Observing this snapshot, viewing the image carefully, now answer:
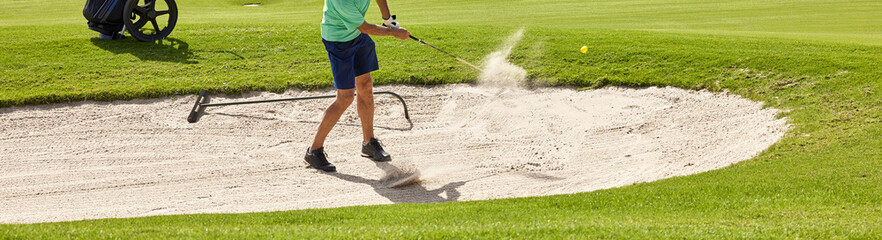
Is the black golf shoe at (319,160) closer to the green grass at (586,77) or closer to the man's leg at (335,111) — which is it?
the man's leg at (335,111)

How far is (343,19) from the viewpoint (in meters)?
6.11

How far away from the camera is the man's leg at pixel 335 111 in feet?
21.6

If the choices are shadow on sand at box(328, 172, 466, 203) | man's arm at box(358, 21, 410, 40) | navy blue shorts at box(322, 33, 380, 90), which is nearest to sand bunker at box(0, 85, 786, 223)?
shadow on sand at box(328, 172, 466, 203)

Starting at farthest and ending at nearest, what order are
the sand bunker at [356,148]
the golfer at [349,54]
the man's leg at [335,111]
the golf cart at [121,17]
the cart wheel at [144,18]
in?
the golf cart at [121,17]
the cart wheel at [144,18]
the man's leg at [335,111]
the sand bunker at [356,148]
the golfer at [349,54]

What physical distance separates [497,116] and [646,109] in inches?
68.9

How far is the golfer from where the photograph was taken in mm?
6109

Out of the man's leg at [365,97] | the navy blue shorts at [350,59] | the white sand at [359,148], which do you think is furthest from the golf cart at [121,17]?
the navy blue shorts at [350,59]

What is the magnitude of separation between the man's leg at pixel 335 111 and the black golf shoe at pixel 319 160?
58 mm

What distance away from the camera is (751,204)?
15.5ft

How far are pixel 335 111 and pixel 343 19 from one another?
991 millimetres

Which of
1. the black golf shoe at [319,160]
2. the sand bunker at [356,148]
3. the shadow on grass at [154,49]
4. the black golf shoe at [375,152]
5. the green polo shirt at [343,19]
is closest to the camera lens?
the green polo shirt at [343,19]

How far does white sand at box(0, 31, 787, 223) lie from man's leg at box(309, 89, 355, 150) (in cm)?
35

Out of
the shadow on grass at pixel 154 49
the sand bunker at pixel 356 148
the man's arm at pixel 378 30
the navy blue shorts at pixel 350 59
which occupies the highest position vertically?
the man's arm at pixel 378 30

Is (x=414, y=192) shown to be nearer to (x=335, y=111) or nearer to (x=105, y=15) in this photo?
(x=335, y=111)
